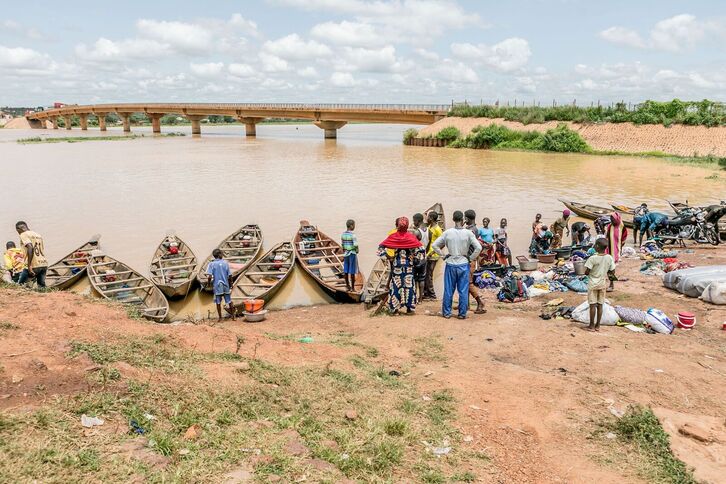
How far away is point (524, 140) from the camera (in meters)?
47.7

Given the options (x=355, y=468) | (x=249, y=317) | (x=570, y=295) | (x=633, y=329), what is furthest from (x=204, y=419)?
(x=570, y=295)

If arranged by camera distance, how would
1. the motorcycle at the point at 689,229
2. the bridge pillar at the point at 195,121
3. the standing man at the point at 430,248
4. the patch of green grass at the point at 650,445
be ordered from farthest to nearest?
1. the bridge pillar at the point at 195,121
2. the motorcycle at the point at 689,229
3. the standing man at the point at 430,248
4. the patch of green grass at the point at 650,445

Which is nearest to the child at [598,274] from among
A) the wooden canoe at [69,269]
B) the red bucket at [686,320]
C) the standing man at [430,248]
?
the red bucket at [686,320]

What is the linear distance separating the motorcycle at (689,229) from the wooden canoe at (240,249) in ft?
35.3

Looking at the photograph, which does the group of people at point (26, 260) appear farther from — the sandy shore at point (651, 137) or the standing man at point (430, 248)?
the sandy shore at point (651, 137)

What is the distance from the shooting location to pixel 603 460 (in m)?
4.10

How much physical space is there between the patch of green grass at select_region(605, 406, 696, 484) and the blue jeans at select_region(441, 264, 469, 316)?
3.19 meters

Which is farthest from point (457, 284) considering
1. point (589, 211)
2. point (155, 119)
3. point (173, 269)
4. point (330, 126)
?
point (155, 119)

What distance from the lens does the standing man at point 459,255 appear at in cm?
741

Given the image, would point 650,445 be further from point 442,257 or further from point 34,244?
point 34,244

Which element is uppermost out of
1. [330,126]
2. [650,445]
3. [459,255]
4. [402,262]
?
[330,126]

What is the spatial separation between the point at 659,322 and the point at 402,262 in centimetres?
389

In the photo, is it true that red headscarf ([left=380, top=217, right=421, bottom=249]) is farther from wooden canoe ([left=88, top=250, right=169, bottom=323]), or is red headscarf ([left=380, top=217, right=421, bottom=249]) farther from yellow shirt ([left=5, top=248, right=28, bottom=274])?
yellow shirt ([left=5, top=248, right=28, bottom=274])

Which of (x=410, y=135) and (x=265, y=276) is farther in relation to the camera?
(x=410, y=135)
